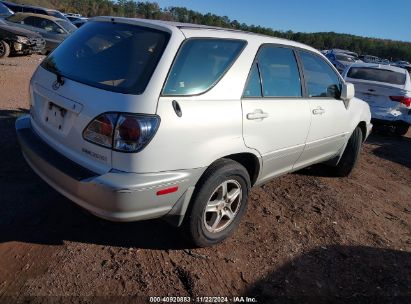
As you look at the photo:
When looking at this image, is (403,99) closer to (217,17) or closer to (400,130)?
(400,130)

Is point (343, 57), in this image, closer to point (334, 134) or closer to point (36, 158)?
point (334, 134)

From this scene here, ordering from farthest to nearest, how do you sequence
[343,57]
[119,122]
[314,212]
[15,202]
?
[343,57], [314,212], [15,202], [119,122]

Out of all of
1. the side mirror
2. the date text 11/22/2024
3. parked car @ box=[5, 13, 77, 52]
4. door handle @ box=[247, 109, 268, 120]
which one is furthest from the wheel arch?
parked car @ box=[5, 13, 77, 52]

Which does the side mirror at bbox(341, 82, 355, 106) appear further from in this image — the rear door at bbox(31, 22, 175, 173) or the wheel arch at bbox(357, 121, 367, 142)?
the rear door at bbox(31, 22, 175, 173)

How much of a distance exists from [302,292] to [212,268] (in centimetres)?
71

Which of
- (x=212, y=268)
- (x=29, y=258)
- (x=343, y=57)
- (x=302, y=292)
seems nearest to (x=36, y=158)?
(x=29, y=258)

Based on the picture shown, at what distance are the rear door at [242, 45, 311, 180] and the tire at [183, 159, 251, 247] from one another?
12.0 inches

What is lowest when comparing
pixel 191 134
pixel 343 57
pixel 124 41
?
pixel 343 57

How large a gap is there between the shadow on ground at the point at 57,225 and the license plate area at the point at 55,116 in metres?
0.90

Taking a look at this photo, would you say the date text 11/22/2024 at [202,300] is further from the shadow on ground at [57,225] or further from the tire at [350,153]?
the tire at [350,153]

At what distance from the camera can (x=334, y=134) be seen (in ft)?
16.1

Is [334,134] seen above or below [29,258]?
above

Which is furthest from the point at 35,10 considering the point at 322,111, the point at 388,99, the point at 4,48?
the point at 322,111

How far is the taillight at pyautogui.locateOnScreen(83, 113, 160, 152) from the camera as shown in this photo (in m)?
A: 2.70
